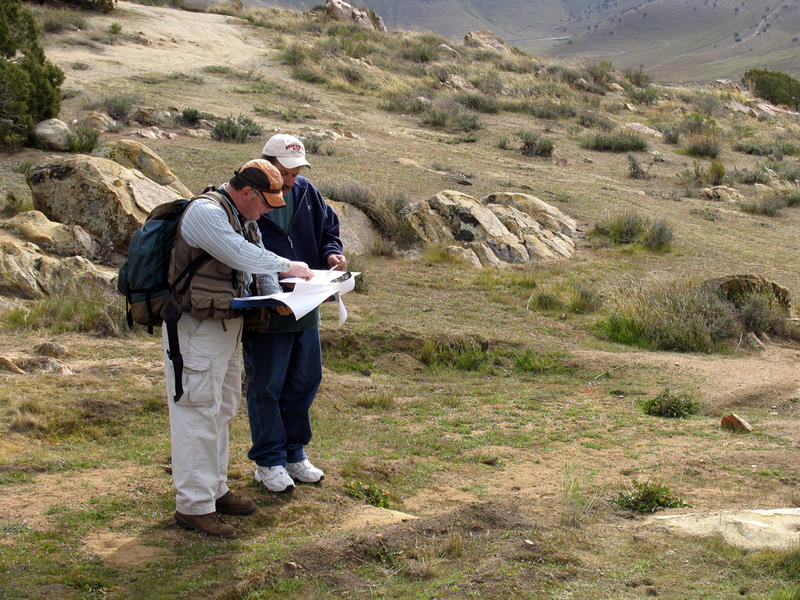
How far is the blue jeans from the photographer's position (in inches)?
156

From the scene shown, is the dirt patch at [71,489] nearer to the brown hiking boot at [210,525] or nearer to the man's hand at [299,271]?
the brown hiking boot at [210,525]

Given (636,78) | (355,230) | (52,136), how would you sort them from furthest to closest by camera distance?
(636,78) → (52,136) → (355,230)

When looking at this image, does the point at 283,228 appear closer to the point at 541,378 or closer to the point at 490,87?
the point at 541,378

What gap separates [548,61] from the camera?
3469 centimetres

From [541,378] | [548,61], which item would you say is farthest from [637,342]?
[548,61]

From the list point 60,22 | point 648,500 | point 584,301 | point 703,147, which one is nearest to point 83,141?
point 584,301

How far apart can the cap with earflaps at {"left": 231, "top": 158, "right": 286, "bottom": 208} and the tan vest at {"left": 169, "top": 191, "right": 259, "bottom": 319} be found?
0.47 ft

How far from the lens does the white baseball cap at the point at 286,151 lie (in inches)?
153

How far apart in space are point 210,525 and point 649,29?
12927 cm

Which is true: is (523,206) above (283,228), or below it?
below

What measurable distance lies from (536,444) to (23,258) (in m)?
5.47

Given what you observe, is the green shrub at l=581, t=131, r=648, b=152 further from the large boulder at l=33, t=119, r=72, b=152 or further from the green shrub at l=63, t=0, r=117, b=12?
the green shrub at l=63, t=0, r=117, b=12

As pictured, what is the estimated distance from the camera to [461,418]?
6.12 m

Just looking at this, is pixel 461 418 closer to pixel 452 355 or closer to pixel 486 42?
pixel 452 355
